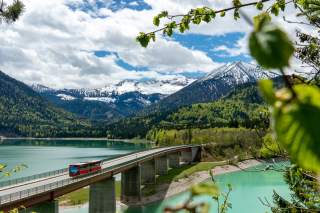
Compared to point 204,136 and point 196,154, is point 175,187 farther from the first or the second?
point 204,136

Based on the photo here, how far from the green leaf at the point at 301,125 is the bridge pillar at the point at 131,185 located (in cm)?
6572

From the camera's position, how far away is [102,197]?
50844 millimetres

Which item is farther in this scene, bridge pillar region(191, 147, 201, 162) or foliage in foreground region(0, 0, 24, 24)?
bridge pillar region(191, 147, 201, 162)

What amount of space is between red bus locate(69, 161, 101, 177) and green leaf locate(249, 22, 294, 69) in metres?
46.7

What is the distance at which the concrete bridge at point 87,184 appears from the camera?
33438 millimetres

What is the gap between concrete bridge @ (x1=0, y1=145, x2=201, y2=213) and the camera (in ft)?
110

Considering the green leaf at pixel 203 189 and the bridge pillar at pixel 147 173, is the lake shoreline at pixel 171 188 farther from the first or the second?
the green leaf at pixel 203 189

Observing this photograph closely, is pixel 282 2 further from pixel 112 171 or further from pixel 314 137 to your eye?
pixel 112 171

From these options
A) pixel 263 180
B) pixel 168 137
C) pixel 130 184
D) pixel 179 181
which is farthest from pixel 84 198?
pixel 168 137

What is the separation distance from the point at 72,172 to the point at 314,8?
44341mm

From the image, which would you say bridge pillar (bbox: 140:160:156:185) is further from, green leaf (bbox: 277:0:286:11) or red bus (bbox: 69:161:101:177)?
green leaf (bbox: 277:0:286:11)

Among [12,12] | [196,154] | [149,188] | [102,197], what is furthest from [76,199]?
[196,154]

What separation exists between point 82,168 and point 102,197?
5991 mm

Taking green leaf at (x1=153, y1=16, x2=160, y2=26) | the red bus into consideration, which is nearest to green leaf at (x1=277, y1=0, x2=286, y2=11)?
green leaf at (x1=153, y1=16, x2=160, y2=26)
